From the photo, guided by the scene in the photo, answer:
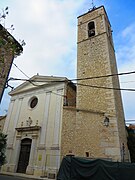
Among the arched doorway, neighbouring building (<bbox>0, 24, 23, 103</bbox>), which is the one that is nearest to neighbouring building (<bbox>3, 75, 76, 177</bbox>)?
the arched doorway

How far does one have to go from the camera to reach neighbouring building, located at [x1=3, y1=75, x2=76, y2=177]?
11.0 meters

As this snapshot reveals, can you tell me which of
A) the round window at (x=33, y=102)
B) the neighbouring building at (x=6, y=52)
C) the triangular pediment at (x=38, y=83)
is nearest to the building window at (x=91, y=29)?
the triangular pediment at (x=38, y=83)

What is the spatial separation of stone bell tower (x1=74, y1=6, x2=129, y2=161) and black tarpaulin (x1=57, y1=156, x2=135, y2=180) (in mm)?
2652

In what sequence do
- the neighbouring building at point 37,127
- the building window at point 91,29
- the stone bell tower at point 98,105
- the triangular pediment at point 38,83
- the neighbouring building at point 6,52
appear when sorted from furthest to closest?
the building window at point 91,29 → the triangular pediment at point 38,83 → the neighbouring building at point 37,127 → the stone bell tower at point 98,105 → the neighbouring building at point 6,52

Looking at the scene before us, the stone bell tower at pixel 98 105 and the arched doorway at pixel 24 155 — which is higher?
the stone bell tower at pixel 98 105

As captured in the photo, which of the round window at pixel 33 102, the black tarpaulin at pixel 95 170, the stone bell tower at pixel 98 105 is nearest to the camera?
the black tarpaulin at pixel 95 170

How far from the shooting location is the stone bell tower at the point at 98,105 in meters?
9.53

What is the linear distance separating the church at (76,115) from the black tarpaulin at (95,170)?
2.65m

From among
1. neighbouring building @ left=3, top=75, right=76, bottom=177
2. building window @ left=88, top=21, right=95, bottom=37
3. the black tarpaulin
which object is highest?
building window @ left=88, top=21, right=95, bottom=37

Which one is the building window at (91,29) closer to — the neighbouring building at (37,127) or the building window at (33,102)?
the neighbouring building at (37,127)

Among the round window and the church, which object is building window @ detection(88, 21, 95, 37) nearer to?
the church

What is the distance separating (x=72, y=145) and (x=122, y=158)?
3.03 m

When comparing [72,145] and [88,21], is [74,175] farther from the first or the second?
[88,21]

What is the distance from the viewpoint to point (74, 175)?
7008 millimetres
